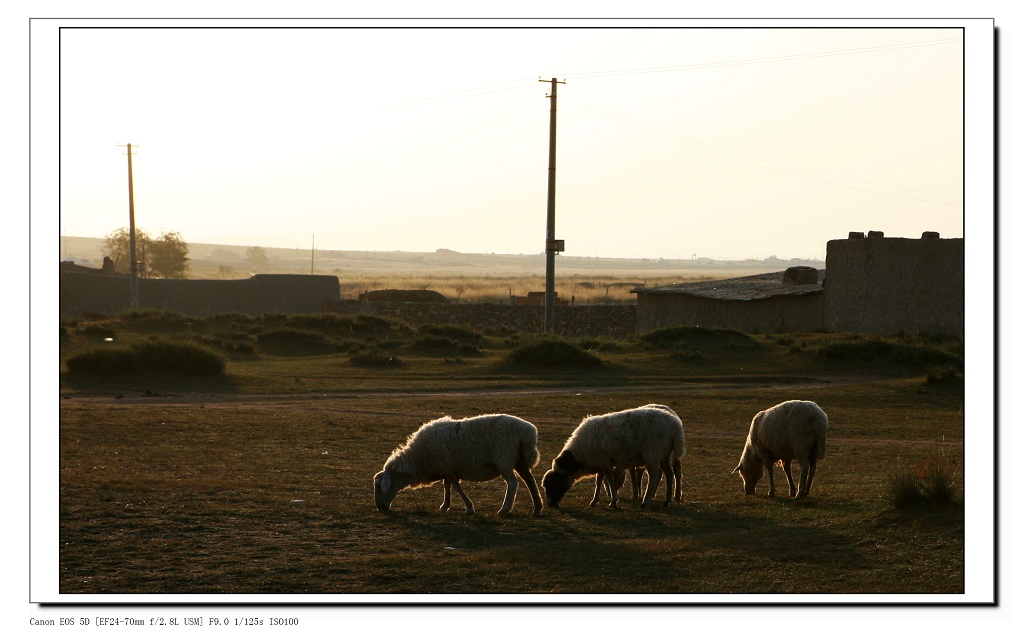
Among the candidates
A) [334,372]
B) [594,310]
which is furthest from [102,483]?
[594,310]

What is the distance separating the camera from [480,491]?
13633mm

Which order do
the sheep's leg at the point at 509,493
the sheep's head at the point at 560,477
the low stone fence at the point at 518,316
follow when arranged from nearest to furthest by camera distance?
the sheep's leg at the point at 509,493, the sheep's head at the point at 560,477, the low stone fence at the point at 518,316

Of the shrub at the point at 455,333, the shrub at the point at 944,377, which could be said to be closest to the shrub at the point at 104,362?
the shrub at the point at 455,333

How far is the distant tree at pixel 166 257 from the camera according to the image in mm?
105875

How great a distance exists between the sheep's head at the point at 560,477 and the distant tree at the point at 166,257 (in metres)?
99.1

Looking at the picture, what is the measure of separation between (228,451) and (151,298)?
38775mm

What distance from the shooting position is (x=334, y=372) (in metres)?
29.2

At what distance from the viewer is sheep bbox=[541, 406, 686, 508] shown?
12141 millimetres

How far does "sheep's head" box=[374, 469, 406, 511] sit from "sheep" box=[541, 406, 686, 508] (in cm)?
180

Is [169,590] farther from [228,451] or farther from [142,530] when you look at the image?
[228,451]

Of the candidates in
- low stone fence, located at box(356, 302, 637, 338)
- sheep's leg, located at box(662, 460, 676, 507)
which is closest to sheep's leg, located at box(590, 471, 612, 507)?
sheep's leg, located at box(662, 460, 676, 507)

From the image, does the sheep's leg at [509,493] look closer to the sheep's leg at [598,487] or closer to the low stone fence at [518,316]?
the sheep's leg at [598,487]

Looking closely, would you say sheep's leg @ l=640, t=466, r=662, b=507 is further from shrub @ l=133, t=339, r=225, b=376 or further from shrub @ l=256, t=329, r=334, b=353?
shrub @ l=256, t=329, r=334, b=353
